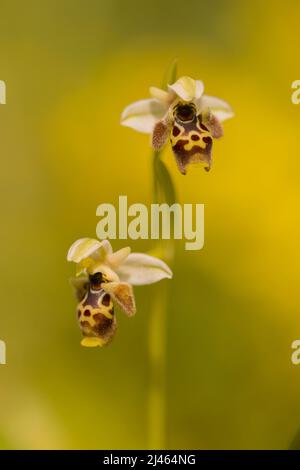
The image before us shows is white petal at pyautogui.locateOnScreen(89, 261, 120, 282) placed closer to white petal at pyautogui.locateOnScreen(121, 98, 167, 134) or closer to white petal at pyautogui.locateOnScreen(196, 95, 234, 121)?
white petal at pyautogui.locateOnScreen(121, 98, 167, 134)

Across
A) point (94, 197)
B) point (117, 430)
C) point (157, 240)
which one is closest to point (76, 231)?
point (94, 197)

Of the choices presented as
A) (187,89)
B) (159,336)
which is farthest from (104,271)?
(187,89)

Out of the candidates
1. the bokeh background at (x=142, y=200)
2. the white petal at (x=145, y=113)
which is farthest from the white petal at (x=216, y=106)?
the bokeh background at (x=142, y=200)

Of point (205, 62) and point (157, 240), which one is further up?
point (205, 62)

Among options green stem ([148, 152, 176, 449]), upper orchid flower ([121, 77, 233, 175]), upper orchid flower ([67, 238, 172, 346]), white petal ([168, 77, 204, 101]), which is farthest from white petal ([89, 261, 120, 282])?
white petal ([168, 77, 204, 101])

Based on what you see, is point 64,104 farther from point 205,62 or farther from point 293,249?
point 293,249
